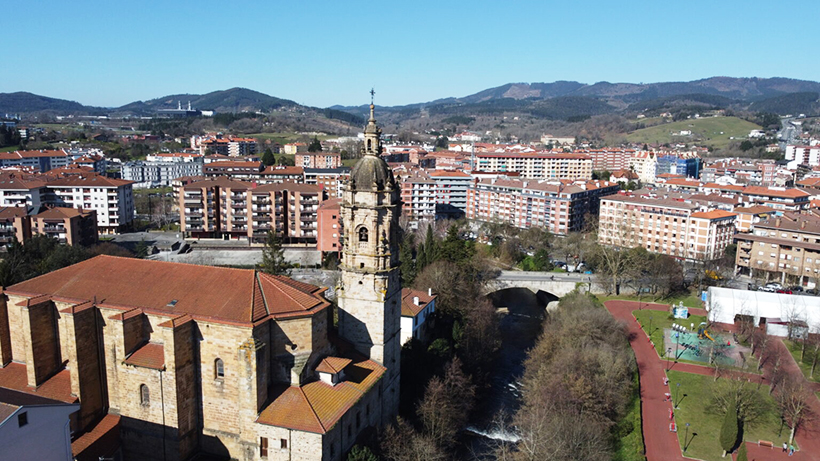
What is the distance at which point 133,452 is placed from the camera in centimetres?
2667

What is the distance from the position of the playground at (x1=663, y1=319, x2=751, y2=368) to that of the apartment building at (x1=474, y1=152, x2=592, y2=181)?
315 ft

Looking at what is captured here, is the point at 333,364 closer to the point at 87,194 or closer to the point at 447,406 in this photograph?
the point at 447,406

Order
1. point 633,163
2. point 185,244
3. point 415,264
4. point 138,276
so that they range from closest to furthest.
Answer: point 138,276 → point 415,264 → point 185,244 → point 633,163

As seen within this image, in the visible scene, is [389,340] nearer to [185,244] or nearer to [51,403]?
[51,403]

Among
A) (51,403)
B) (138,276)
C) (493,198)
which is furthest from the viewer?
(493,198)

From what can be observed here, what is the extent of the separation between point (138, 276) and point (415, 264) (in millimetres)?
34257

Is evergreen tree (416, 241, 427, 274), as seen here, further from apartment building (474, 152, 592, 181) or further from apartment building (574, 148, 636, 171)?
apartment building (574, 148, 636, 171)

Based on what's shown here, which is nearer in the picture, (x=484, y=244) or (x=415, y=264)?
(x=415, y=264)

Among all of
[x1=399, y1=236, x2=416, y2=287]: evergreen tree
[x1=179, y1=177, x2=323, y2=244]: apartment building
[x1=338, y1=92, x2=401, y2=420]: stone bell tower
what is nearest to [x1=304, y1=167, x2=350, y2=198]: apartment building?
[x1=179, y1=177, x2=323, y2=244]: apartment building

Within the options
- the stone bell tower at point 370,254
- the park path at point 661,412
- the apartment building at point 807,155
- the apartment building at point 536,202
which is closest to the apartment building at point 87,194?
the apartment building at point 536,202

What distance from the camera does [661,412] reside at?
120 feet

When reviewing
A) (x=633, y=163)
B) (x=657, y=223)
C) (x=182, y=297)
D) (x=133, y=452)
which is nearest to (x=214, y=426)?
(x=133, y=452)

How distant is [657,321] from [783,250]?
77.4ft

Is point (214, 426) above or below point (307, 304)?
below
